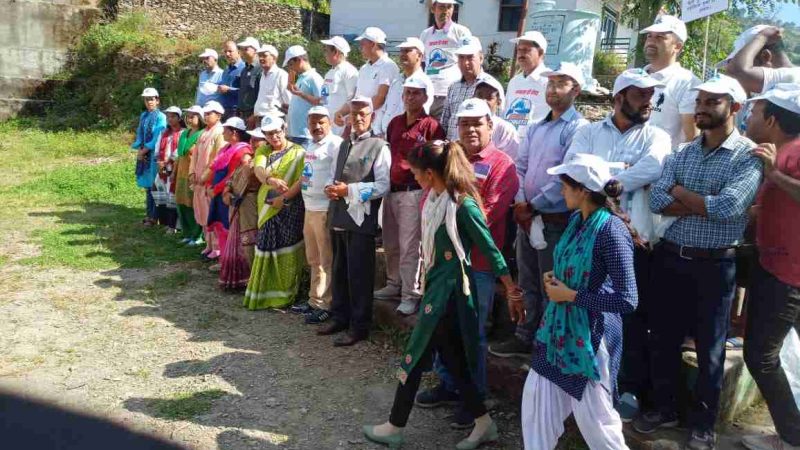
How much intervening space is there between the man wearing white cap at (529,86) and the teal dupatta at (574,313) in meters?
1.97

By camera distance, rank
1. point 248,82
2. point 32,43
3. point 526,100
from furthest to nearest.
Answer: point 32,43, point 248,82, point 526,100

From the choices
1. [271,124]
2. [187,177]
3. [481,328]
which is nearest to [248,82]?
[187,177]

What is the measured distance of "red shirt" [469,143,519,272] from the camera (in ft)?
13.0

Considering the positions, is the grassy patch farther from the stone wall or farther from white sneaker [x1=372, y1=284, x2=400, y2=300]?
the stone wall

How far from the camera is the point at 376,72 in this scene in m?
6.19

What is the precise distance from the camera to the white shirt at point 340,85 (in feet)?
21.9

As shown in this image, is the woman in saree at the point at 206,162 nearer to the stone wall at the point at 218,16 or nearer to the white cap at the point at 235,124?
the white cap at the point at 235,124

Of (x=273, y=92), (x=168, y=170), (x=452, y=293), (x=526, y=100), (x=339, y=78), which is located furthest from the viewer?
(x=168, y=170)

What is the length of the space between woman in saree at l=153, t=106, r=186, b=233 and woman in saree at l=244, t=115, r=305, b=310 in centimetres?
294

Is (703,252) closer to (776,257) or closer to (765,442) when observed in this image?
(776,257)

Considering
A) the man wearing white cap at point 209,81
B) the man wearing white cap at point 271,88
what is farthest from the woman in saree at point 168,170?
the man wearing white cap at point 271,88

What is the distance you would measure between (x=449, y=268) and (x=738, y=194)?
151 cm

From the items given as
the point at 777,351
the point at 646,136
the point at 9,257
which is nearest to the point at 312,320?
the point at 646,136

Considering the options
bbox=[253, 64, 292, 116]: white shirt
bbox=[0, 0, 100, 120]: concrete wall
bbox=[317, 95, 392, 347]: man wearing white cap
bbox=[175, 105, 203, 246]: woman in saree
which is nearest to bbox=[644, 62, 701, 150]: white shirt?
bbox=[317, 95, 392, 347]: man wearing white cap
